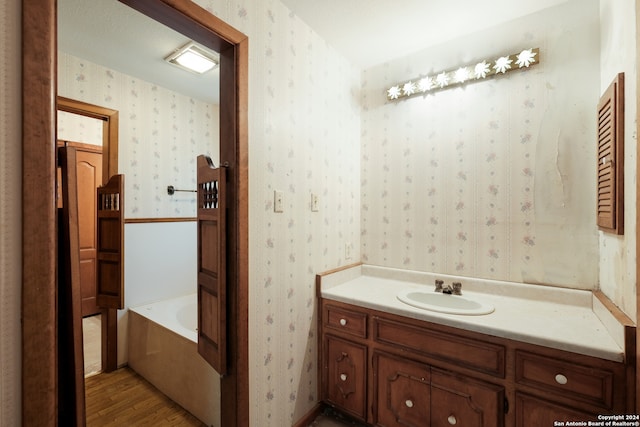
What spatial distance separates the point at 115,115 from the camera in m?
2.42

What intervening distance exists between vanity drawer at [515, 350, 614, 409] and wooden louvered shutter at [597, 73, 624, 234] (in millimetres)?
575

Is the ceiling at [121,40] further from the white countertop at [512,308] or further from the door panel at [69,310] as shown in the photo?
the white countertop at [512,308]

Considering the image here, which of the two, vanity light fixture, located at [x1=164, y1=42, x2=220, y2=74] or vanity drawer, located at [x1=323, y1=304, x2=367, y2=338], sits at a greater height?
vanity light fixture, located at [x1=164, y1=42, x2=220, y2=74]

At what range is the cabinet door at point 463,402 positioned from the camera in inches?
51.0

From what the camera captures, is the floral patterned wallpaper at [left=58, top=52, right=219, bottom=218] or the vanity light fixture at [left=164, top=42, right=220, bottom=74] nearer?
the vanity light fixture at [left=164, top=42, right=220, bottom=74]

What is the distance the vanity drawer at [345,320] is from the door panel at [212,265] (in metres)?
0.69

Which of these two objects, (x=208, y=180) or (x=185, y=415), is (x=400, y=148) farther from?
(x=185, y=415)

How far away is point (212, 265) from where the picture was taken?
57.9 inches

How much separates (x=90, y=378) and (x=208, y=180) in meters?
2.05

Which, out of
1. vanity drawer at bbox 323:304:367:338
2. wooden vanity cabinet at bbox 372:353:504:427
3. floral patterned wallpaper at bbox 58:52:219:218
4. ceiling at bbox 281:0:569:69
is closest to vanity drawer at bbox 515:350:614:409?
wooden vanity cabinet at bbox 372:353:504:427

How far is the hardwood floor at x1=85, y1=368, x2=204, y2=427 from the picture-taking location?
183 cm

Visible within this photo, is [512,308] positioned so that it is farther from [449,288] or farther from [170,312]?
[170,312]

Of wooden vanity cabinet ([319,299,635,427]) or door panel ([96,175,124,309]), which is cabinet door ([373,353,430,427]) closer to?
wooden vanity cabinet ([319,299,635,427])

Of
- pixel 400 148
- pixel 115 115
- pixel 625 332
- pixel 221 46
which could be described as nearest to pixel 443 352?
pixel 625 332
